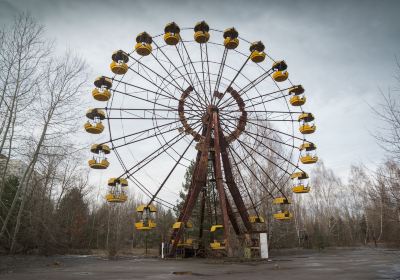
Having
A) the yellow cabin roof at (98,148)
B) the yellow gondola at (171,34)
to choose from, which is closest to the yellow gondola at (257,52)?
the yellow gondola at (171,34)

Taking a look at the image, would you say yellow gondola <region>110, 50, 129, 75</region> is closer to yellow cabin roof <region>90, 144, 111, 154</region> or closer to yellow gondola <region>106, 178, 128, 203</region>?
yellow cabin roof <region>90, 144, 111, 154</region>

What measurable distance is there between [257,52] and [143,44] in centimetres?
732

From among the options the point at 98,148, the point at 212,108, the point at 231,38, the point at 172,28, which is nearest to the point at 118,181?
the point at 98,148

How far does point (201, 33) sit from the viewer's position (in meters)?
19.7

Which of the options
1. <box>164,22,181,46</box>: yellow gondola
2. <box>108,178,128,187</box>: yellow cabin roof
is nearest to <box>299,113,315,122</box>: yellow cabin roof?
<box>164,22,181,46</box>: yellow gondola

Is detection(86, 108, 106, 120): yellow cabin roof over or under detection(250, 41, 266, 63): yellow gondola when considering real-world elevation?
under

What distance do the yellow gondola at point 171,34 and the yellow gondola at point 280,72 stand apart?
670cm

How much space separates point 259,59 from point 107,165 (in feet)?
38.7

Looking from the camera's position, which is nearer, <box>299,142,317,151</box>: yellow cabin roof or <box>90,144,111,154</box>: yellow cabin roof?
<box>90,144,111,154</box>: yellow cabin roof

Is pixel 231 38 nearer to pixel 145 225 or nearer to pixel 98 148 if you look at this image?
pixel 98 148

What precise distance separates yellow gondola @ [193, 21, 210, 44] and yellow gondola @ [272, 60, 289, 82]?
4.95 meters

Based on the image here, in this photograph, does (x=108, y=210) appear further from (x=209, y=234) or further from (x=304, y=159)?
(x=304, y=159)

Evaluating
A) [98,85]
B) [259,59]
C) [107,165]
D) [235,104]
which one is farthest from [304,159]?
[98,85]

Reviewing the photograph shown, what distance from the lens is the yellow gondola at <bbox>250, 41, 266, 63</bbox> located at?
20.8 meters
